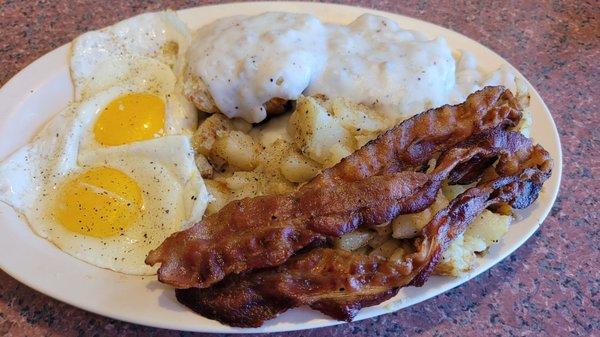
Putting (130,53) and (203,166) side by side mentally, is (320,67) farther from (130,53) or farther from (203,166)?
(130,53)

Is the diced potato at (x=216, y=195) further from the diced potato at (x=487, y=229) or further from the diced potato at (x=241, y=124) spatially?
the diced potato at (x=487, y=229)

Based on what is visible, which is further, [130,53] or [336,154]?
[130,53]

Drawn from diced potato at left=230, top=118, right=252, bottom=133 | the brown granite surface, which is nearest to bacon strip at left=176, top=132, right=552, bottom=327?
the brown granite surface

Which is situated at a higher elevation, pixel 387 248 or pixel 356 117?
pixel 356 117

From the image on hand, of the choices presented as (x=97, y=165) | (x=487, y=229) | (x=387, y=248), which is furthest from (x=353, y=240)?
(x=97, y=165)

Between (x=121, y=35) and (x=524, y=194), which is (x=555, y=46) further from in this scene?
(x=121, y=35)

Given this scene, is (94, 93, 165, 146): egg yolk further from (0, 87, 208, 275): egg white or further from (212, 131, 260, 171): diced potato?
(212, 131, 260, 171): diced potato

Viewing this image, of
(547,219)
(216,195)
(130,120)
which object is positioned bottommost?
(547,219)
